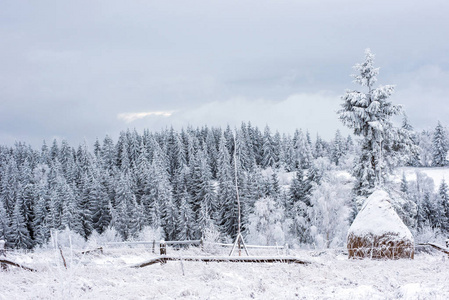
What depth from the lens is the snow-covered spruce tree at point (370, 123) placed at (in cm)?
2033

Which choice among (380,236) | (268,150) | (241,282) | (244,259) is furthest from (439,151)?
(241,282)

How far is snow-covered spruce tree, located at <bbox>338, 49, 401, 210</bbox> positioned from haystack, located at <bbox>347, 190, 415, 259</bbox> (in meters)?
6.96

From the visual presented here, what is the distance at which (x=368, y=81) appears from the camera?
21.2 meters

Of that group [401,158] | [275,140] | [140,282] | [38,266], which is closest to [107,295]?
[140,282]

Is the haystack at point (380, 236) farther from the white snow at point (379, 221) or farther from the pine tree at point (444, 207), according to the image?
the pine tree at point (444, 207)

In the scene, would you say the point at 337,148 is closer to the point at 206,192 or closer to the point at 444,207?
the point at 444,207

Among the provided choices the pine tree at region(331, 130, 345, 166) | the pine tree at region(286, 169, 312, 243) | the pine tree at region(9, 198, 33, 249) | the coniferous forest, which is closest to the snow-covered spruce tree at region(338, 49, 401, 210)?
the coniferous forest

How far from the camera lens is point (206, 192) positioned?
74.4 m

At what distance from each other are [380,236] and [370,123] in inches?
369

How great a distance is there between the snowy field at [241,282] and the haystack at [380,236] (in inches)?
80.6

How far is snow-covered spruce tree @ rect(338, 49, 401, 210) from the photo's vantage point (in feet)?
66.7

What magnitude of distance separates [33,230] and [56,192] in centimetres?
1142

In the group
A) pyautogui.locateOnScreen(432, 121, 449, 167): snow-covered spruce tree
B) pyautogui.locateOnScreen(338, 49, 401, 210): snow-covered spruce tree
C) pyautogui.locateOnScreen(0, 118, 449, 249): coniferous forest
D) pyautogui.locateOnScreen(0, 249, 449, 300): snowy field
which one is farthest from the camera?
pyautogui.locateOnScreen(432, 121, 449, 167): snow-covered spruce tree

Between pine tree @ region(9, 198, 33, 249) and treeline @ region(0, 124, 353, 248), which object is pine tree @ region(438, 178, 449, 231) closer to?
treeline @ region(0, 124, 353, 248)
